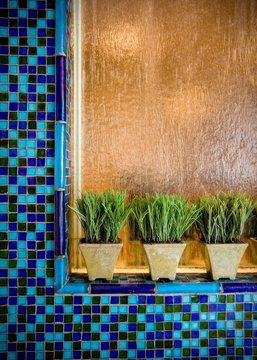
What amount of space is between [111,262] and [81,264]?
13.1 inches

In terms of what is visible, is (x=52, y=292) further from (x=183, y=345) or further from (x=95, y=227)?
(x=183, y=345)

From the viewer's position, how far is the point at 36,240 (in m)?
1.65

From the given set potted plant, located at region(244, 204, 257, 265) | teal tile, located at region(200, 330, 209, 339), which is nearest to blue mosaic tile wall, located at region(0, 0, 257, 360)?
Answer: teal tile, located at region(200, 330, 209, 339)

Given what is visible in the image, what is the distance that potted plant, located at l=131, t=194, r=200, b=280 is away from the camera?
1663 millimetres

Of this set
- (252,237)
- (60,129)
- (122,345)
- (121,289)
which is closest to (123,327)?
(122,345)

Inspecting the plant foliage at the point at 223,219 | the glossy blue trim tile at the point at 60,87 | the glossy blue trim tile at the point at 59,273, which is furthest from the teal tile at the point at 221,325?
the glossy blue trim tile at the point at 60,87

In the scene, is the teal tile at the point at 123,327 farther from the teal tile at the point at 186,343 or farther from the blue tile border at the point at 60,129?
the blue tile border at the point at 60,129

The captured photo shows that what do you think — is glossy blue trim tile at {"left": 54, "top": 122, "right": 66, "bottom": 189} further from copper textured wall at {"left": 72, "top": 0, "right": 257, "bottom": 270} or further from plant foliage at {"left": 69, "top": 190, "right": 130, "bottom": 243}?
copper textured wall at {"left": 72, "top": 0, "right": 257, "bottom": 270}

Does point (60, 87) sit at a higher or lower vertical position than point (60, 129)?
higher

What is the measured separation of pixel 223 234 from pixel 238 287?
280 mm

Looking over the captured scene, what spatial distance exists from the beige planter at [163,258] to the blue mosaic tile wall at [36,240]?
138 millimetres

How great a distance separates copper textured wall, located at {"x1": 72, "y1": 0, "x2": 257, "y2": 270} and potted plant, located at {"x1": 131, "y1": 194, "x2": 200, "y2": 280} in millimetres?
323

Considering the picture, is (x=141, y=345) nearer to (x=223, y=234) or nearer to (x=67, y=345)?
(x=67, y=345)

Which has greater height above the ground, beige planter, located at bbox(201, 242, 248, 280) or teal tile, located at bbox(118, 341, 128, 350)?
beige planter, located at bbox(201, 242, 248, 280)
